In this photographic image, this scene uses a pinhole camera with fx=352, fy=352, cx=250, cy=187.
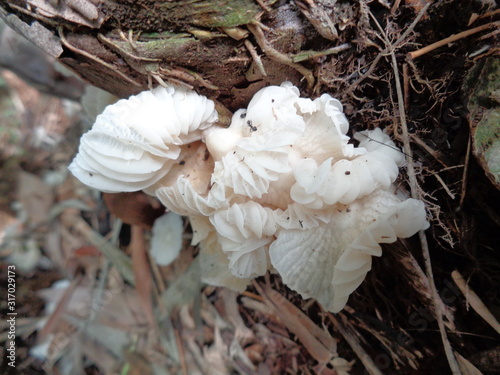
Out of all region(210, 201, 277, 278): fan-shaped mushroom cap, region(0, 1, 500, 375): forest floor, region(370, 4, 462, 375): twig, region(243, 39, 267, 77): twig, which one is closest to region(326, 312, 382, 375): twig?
region(0, 1, 500, 375): forest floor

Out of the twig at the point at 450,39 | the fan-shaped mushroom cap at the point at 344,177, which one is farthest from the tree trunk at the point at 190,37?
the fan-shaped mushroom cap at the point at 344,177

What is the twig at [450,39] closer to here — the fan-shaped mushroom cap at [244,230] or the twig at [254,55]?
the twig at [254,55]

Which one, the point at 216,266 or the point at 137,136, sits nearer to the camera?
the point at 137,136

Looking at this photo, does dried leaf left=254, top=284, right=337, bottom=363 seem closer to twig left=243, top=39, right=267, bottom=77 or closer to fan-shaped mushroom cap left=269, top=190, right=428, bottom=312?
fan-shaped mushroom cap left=269, top=190, right=428, bottom=312

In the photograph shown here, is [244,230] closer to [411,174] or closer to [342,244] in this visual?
[342,244]

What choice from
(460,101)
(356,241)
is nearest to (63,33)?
(356,241)

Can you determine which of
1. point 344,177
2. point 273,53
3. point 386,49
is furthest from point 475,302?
point 273,53
